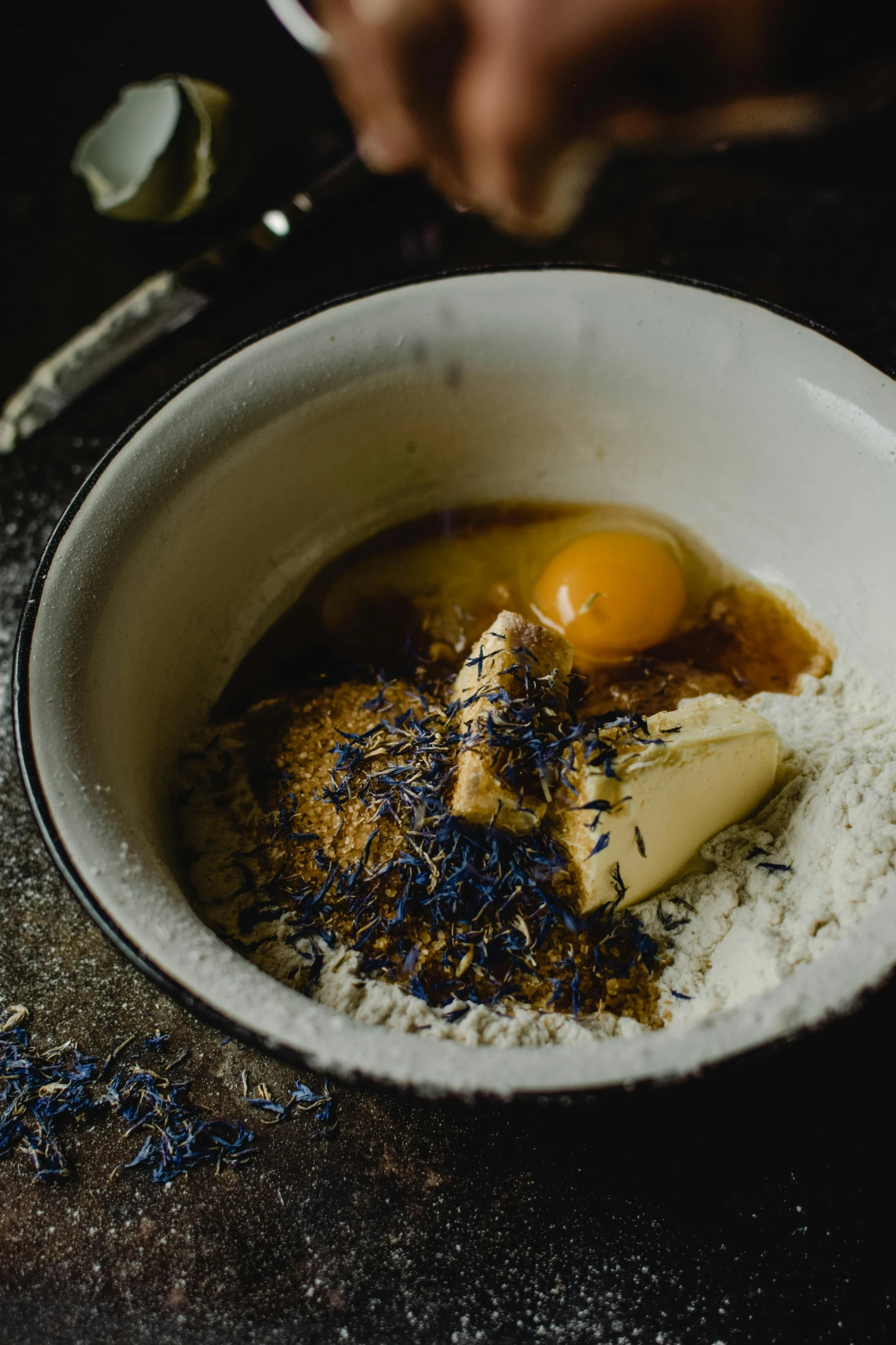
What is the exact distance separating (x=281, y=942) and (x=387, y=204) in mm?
1414

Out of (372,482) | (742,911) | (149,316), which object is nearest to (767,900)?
(742,911)

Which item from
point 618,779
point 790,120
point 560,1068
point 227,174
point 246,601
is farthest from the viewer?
point 227,174

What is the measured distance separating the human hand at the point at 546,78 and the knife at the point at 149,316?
0.32 meters

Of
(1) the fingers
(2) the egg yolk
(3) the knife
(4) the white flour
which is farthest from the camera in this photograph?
(3) the knife

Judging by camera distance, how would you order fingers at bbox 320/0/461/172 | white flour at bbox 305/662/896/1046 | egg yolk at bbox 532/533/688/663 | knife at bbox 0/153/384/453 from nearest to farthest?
white flour at bbox 305/662/896/1046 < fingers at bbox 320/0/461/172 < egg yolk at bbox 532/533/688/663 < knife at bbox 0/153/384/453

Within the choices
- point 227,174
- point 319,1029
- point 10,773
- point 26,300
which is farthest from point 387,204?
point 319,1029

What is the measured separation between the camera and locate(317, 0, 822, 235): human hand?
1025 millimetres

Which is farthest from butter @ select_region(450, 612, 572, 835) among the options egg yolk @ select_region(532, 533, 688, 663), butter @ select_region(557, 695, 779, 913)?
egg yolk @ select_region(532, 533, 688, 663)

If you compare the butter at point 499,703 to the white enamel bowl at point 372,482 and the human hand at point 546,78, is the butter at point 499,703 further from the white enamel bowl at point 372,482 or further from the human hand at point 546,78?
the human hand at point 546,78

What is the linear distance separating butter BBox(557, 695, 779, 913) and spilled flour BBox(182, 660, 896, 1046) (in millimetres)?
40

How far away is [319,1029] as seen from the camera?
879 mm

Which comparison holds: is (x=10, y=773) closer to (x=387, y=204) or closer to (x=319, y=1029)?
(x=319, y=1029)

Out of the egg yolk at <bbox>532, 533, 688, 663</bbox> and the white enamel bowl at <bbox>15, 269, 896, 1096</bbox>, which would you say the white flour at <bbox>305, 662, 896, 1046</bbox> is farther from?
the egg yolk at <bbox>532, 533, 688, 663</bbox>

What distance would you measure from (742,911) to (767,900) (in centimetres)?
3
